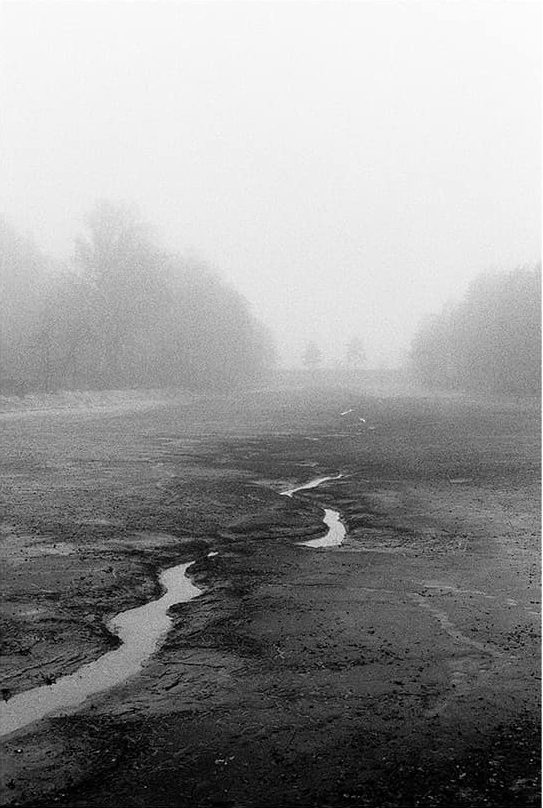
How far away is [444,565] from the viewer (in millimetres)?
11617

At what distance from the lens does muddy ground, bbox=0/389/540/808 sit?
5.57 meters

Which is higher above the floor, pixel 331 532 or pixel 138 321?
pixel 138 321

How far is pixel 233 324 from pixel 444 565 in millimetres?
78265

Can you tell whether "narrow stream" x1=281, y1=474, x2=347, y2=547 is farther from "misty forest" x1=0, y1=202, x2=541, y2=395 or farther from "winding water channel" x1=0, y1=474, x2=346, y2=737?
"misty forest" x1=0, y1=202, x2=541, y2=395

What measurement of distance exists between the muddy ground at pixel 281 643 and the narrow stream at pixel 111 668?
169 millimetres

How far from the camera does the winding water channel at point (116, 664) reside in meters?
6.57

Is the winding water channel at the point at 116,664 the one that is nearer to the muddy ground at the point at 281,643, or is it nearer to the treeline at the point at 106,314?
the muddy ground at the point at 281,643

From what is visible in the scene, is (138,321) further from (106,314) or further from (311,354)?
(311,354)

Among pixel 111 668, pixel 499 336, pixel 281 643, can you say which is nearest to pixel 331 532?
pixel 281 643

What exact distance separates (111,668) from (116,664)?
0.36 ft

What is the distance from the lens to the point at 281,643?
8188 mm

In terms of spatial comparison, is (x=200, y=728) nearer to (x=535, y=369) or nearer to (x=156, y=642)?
(x=156, y=642)

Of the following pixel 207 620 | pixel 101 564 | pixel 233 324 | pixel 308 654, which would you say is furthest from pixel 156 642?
pixel 233 324

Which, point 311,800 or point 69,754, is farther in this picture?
point 69,754
